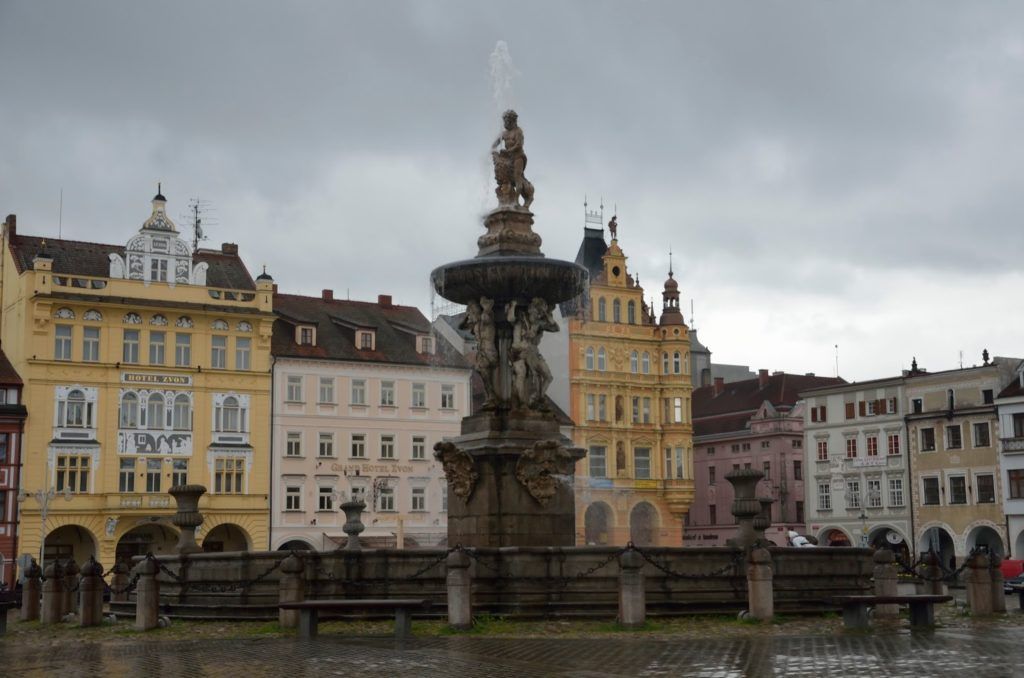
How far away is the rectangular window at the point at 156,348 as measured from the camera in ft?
191

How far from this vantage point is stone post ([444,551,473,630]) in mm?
19359

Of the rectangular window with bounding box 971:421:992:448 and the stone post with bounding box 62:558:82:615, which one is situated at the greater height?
the rectangular window with bounding box 971:421:992:448

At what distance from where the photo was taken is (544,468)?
22594 mm

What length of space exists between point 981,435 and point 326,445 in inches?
1219

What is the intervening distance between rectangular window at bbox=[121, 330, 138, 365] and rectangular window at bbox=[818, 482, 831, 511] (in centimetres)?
3776

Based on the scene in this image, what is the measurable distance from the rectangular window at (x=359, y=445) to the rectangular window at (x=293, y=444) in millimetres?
2572

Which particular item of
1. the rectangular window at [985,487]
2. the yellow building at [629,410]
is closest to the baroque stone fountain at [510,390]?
the yellow building at [629,410]

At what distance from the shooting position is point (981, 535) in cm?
6612

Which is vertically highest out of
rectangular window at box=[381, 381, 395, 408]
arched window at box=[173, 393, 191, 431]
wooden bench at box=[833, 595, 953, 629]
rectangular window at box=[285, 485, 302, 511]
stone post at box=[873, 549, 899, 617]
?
rectangular window at box=[381, 381, 395, 408]

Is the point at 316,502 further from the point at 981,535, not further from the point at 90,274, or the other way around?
the point at 981,535

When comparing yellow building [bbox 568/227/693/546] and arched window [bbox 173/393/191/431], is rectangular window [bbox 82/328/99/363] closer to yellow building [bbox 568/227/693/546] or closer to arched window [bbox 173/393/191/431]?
arched window [bbox 173/393/191/431]

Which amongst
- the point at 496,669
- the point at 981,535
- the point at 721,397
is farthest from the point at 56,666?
the point at 721,397

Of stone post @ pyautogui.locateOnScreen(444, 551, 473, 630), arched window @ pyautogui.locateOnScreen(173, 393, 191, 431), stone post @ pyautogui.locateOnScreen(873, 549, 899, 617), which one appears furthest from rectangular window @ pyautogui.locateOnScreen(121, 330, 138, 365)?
stone post @ pyautogui.locateOnScreen(873, 549, 899, 617)

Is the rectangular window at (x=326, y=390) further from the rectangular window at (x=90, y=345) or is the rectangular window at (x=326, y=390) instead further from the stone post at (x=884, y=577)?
the stone post at (x=884, y=577)
